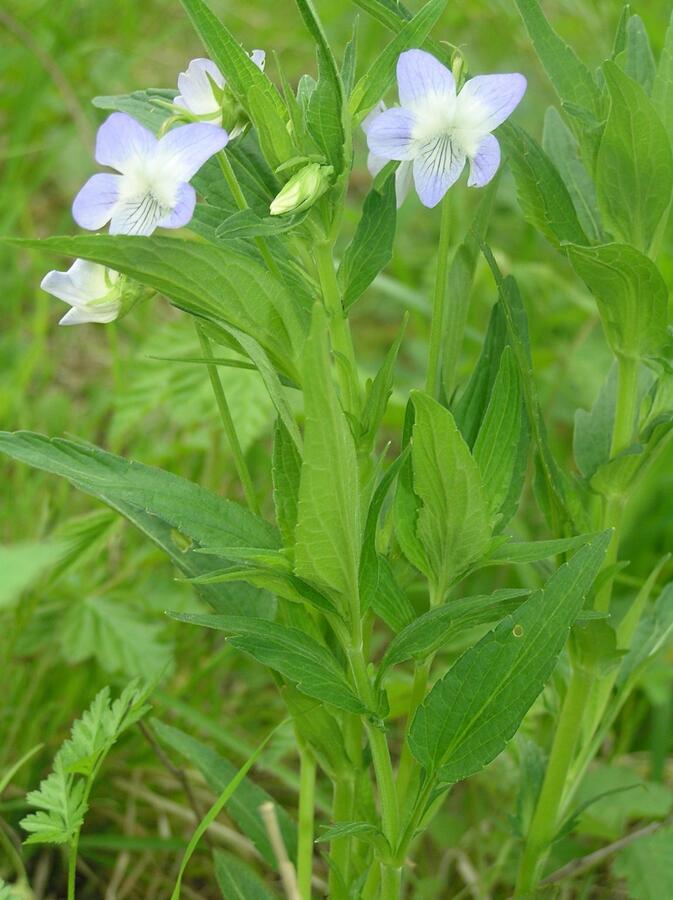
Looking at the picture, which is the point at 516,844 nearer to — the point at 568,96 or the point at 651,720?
the point at 651,720

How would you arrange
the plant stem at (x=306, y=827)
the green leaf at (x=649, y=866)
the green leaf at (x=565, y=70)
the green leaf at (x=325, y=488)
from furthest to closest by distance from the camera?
the green leaf at (x=649, y=866), the plant stem at (x=306, y=827), the green leaf at (x=565, y=70), the green leaf at (x=325, y=488)

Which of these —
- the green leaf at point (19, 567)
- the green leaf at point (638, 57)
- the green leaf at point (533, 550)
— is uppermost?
the green leaf at point (638, 57)

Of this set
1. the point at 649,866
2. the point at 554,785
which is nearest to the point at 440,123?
the point at 554,785

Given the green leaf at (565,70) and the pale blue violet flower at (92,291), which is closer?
the pale blue violet flower at (92,291)

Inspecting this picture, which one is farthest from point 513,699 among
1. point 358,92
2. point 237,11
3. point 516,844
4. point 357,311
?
point 237,11

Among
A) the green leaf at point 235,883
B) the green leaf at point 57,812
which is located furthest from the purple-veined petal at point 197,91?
the green leaf at point 235,883

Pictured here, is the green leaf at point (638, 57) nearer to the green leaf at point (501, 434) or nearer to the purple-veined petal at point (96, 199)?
the green leaf at point (501, 434)

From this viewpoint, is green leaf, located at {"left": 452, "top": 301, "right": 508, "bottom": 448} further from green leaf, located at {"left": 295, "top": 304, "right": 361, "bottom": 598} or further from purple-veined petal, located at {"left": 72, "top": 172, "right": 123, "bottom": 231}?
purple-veined petal, located at {"left": 72, "top": 172, "right": 123, "bottom": 231}
